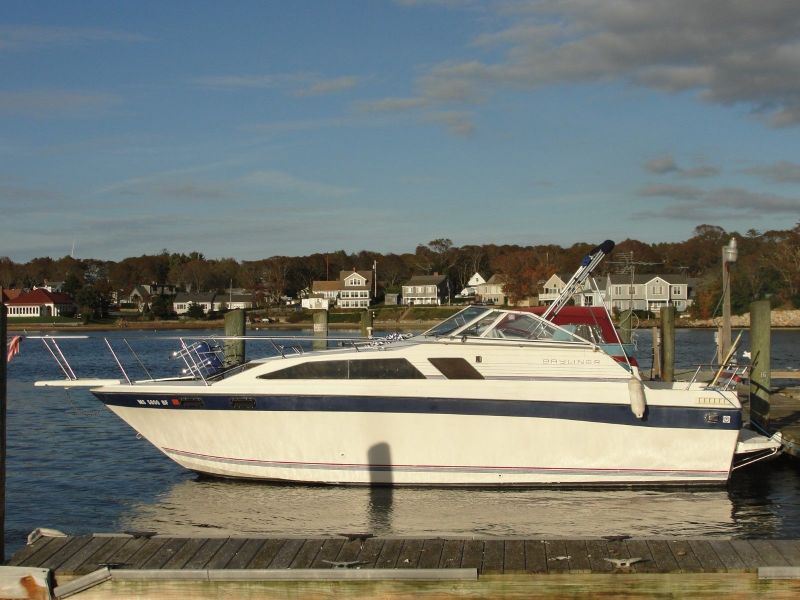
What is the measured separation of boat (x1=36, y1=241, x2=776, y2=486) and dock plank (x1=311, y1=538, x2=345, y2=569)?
16.3 feet

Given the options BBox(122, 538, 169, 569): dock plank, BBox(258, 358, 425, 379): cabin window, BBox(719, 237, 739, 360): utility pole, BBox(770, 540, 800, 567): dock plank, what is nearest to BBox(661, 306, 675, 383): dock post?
BBox(719, 237, 739, 360): utility pole

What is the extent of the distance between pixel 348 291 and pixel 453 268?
16504mm

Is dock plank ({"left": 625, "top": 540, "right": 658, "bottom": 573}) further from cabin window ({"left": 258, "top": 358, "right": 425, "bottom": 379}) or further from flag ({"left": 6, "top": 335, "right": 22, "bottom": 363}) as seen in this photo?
flag ({"left": 6, "top": 335, "right": 22, "bottom": 363})

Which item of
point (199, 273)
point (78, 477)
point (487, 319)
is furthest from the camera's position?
point (199, 273)

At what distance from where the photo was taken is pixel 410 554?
7996mm

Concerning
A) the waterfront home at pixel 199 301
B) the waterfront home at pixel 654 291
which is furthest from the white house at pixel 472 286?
the waterfront home at pixel 199 301

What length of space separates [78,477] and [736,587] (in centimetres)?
1165

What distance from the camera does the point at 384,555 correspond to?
314 inches

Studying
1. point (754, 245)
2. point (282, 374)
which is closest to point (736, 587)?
point (282, 374)

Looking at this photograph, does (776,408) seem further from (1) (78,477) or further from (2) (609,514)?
(1) (78,477)

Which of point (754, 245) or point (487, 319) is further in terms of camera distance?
point (754, 245)

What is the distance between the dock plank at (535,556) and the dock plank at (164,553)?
3.18 m

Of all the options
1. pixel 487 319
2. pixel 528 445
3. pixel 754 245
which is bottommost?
pixel 528 445

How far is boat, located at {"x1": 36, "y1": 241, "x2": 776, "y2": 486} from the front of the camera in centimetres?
1319
